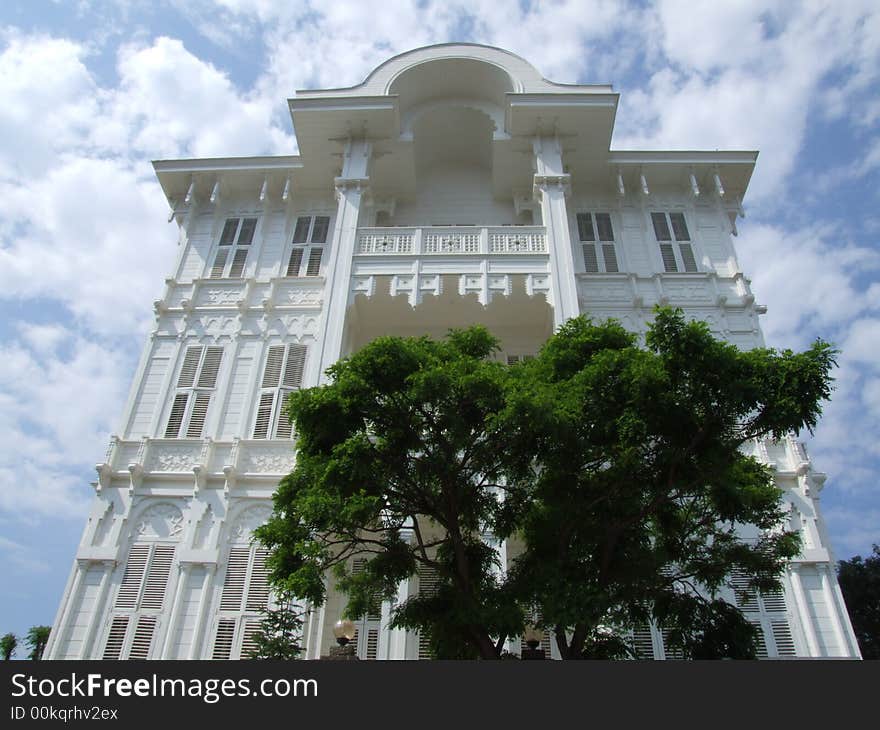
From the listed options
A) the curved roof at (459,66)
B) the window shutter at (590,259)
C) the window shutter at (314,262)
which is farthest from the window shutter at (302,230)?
the window shutter at (590,259)

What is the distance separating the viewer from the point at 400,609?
29.3ft

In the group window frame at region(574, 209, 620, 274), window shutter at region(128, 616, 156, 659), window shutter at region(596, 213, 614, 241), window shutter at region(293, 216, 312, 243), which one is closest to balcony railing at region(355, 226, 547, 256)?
window frame at region(574, 209, 620, 274)

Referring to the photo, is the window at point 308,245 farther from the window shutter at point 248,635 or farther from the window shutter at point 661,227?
the window shutter at point 661,227

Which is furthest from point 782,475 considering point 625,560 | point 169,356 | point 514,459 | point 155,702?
point 169,356

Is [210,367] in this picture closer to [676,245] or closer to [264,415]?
[264,415]

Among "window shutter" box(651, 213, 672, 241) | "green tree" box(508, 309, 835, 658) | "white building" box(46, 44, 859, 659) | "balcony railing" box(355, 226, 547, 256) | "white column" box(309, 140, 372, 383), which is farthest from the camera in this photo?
"window shutter" box(651, 213, 672, 241)

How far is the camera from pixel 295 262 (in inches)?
715

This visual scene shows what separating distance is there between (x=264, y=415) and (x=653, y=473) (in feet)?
31.2

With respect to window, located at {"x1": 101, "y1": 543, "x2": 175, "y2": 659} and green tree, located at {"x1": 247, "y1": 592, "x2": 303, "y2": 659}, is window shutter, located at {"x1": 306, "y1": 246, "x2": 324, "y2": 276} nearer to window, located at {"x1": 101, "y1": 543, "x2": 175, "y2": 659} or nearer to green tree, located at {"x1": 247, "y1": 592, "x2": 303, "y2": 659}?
window, located at {"x1": 101, "y1": 543, "x2": 175, "y2": 659}

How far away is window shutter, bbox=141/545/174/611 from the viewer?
1265cm

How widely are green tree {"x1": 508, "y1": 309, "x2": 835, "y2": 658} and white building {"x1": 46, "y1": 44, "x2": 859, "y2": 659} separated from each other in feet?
14.0

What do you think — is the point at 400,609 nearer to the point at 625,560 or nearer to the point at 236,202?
the point at 625,560

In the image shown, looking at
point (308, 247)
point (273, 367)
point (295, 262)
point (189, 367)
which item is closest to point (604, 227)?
point (308, 247)

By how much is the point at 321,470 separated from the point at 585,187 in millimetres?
14205
